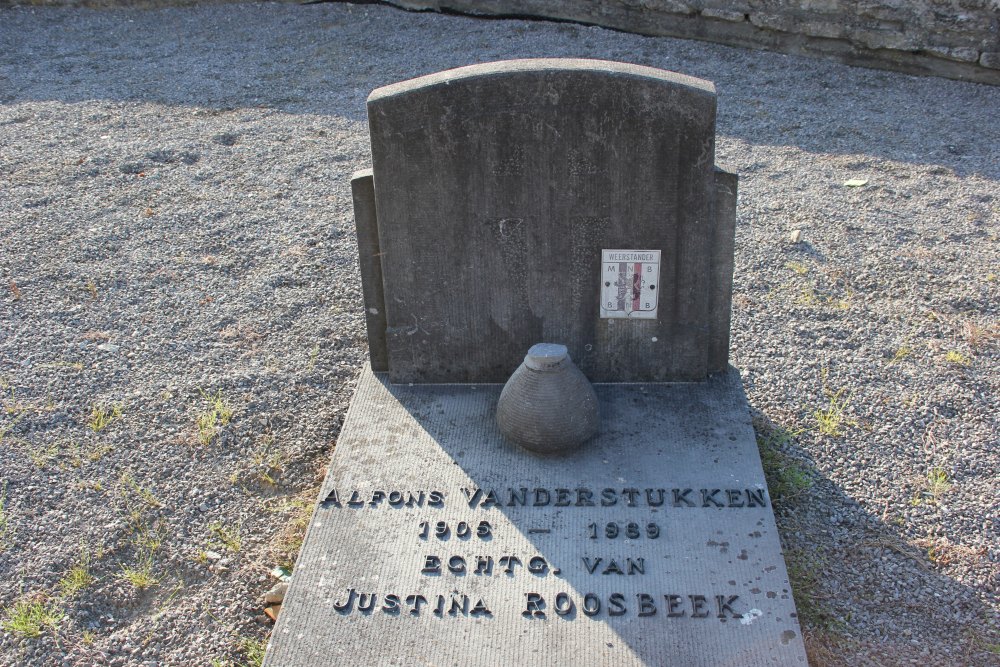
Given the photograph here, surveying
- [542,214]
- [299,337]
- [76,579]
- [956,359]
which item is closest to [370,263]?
[542,214]

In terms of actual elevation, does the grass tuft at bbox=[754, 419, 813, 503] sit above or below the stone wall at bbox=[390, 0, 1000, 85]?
below

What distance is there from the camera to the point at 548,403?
3.29m

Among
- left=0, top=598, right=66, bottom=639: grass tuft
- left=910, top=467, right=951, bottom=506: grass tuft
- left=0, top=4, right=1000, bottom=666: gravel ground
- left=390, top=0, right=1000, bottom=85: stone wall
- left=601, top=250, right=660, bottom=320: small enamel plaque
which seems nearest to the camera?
left=0, top=598, right=66, bottom=639: grass tuft

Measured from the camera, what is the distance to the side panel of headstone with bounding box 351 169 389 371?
3.58 m

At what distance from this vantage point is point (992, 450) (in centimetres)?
366

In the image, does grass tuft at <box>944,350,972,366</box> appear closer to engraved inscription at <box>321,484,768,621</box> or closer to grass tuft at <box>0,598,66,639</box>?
engraved inscription at <box>321,484,768,621</box>

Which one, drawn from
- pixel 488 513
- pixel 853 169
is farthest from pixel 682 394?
pixel 853 169

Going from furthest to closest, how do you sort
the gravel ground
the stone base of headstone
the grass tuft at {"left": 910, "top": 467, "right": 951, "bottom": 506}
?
the grass tuft at {"left": 910, "top": 467, "right": 951, "bottom": 506}
the gravel ground
the stone base of headstone

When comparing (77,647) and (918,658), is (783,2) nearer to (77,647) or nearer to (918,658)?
(918,658)

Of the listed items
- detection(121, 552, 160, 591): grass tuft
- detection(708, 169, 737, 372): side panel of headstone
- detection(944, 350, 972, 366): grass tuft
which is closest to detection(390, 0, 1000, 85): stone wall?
detection(944, 350, 972, 366): grass tuft

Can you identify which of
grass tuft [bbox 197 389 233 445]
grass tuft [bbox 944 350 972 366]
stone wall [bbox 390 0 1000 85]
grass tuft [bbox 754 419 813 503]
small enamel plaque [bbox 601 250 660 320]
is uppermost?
stone wall [bbox 390 0 1000 85]

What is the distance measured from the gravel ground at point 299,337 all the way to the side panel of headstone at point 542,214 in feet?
2.09

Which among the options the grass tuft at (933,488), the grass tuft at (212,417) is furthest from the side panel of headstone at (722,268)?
the grass tuft at (212,417)

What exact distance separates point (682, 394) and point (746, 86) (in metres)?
4.89
